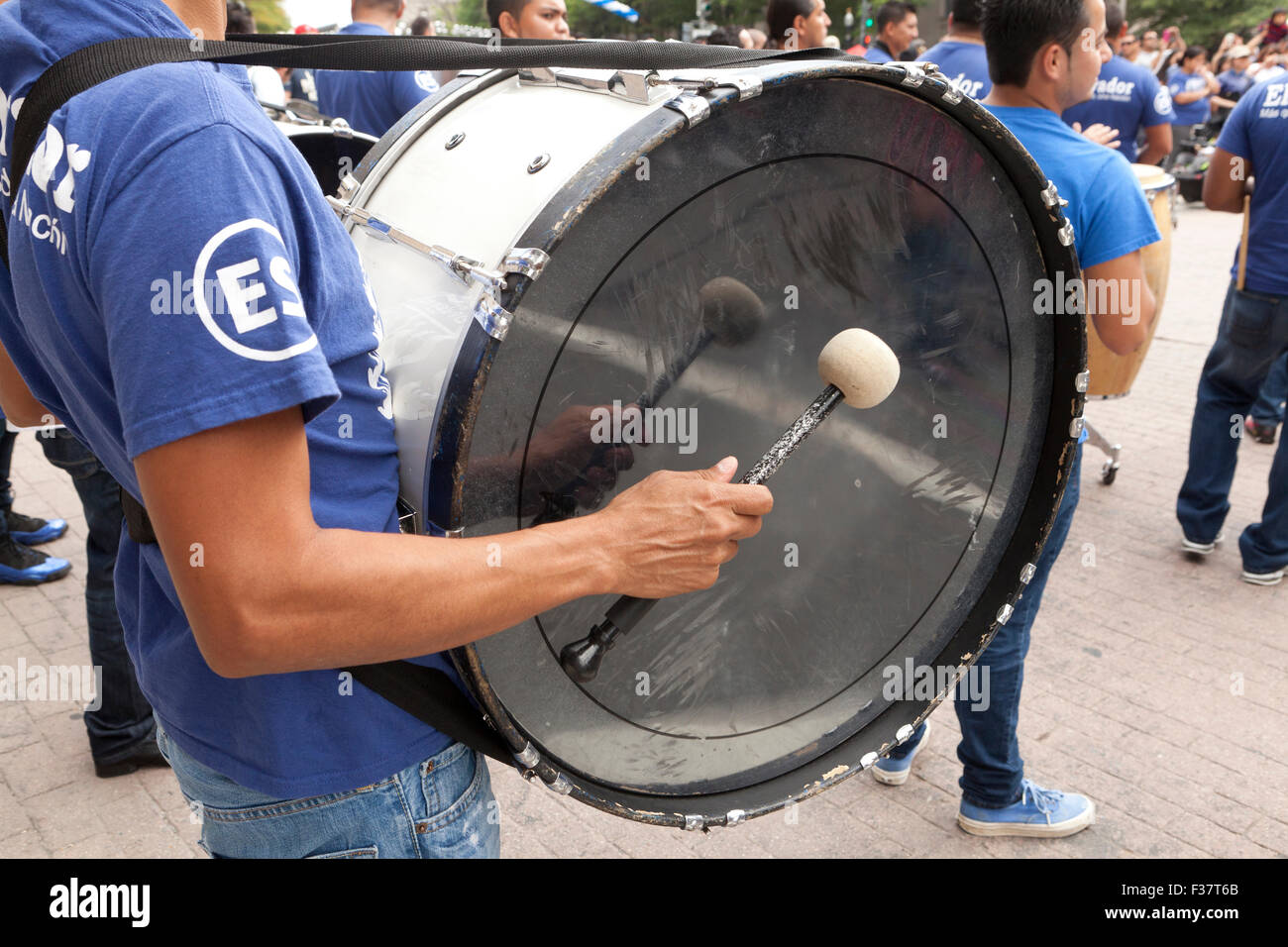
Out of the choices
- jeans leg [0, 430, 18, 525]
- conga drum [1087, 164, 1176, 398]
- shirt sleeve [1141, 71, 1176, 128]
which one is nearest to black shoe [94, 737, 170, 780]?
jeans leg [0, 430, 18, 525]

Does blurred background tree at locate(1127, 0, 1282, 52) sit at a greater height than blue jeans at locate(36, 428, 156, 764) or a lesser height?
greater

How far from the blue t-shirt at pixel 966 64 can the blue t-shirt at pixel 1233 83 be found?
12096mm

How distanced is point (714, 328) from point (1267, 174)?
12.0ft

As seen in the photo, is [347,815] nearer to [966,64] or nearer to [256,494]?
[256,494]

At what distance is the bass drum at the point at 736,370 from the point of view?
116 cm

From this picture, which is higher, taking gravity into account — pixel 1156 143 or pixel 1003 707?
pixel 1156 143

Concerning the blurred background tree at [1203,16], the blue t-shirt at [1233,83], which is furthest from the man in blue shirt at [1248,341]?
the blurred background tree at [1203,16]

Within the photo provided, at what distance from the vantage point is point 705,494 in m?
1.20

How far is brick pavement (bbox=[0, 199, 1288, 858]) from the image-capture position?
2.66 metres

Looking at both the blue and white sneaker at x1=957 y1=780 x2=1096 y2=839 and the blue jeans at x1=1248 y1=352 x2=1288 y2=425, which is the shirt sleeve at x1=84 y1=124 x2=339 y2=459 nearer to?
the blue and white sneaker at x1=957 y1=780 x2=1096 y2=839

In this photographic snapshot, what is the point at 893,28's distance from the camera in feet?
23.1

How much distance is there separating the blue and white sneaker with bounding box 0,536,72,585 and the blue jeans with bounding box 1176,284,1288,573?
15.0ft

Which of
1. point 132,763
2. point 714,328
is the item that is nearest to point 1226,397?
point 714,328
